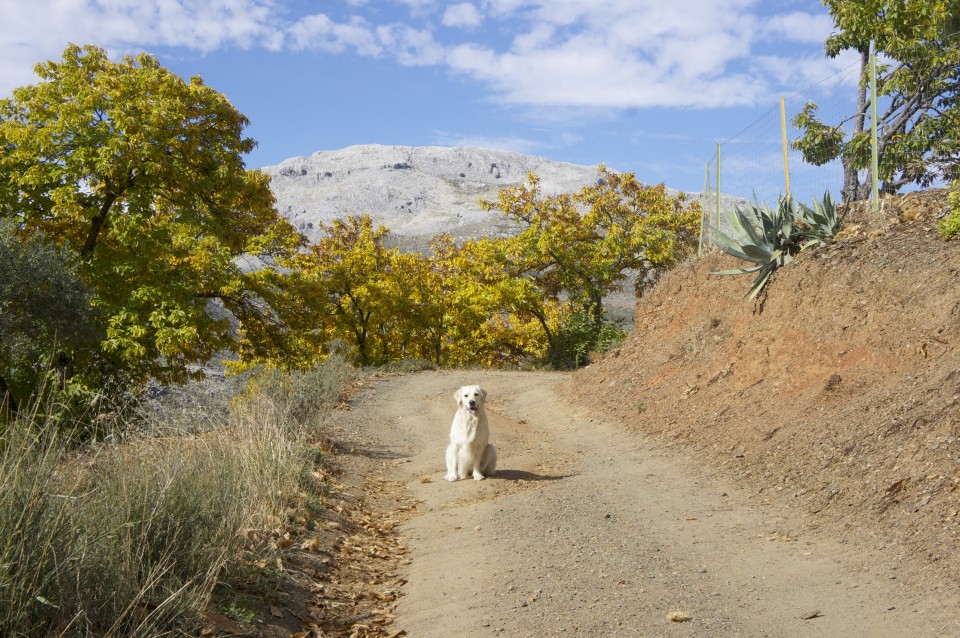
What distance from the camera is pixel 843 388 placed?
1000 cm

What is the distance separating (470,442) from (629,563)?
4101 millimetres

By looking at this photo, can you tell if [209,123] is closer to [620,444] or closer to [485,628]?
[620,444]

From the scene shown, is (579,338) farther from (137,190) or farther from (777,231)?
(777,231)

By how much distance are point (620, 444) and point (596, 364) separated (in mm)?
7041

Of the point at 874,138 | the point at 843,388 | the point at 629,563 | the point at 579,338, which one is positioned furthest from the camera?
the point at 579,338

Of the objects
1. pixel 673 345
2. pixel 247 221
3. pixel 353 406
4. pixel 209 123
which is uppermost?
pixel 209 123

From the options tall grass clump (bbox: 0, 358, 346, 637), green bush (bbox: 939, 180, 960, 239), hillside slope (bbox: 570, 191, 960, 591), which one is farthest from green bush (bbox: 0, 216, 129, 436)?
green bush (bbox: 939, 180, 960, 239)

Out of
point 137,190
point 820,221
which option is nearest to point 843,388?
point 820,221

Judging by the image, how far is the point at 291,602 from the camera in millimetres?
5699

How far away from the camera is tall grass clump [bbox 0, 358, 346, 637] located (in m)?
3.90

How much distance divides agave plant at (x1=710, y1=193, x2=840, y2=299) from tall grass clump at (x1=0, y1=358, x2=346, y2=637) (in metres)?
9.66

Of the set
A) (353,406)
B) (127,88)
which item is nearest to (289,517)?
(353,406)

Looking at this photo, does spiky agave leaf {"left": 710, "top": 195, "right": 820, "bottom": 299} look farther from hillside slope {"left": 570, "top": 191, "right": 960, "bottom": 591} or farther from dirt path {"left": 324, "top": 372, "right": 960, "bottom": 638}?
dirt path {"left": 324, "top": 372, "right": 960, "bottom": 638}

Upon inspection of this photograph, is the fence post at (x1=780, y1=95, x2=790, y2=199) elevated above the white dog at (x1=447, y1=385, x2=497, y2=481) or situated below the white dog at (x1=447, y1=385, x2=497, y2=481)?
above
